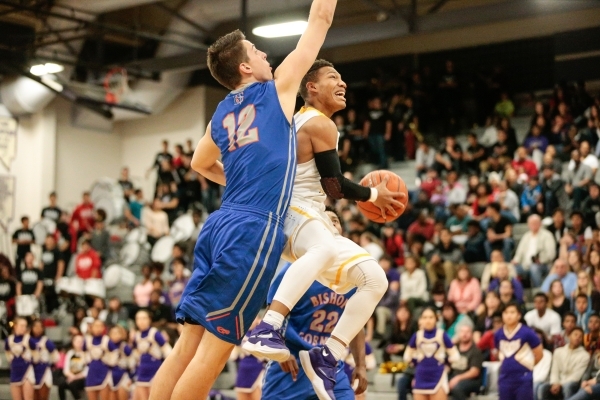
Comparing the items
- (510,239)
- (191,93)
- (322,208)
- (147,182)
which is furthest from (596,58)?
(322,208)

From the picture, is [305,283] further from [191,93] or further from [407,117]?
[191,93]

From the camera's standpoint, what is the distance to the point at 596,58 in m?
18.4

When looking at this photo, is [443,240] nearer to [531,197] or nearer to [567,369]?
[531,197]

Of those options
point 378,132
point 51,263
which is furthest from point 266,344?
point 378,132

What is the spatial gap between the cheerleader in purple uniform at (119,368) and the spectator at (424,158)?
6936 millimetres

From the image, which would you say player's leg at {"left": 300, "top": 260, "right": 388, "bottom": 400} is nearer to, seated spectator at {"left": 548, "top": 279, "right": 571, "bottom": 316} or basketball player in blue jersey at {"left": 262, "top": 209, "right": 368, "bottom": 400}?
basketball player in blue jersey at {"left": 262, "top": 209, "right": 368, "bottom": 400}

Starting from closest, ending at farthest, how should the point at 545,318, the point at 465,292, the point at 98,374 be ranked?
the point at 545,318 < the point at 465,292 < the point at 98,374

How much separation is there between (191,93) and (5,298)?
764 cm

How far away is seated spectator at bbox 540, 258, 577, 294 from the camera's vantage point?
472 inches

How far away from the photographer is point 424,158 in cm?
1742

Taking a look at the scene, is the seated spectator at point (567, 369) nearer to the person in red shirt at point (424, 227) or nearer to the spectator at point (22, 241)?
the person in red shirt at point (424, 227)

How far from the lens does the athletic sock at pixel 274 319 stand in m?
4.14

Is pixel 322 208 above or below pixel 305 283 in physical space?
above

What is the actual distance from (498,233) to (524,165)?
1.86m
